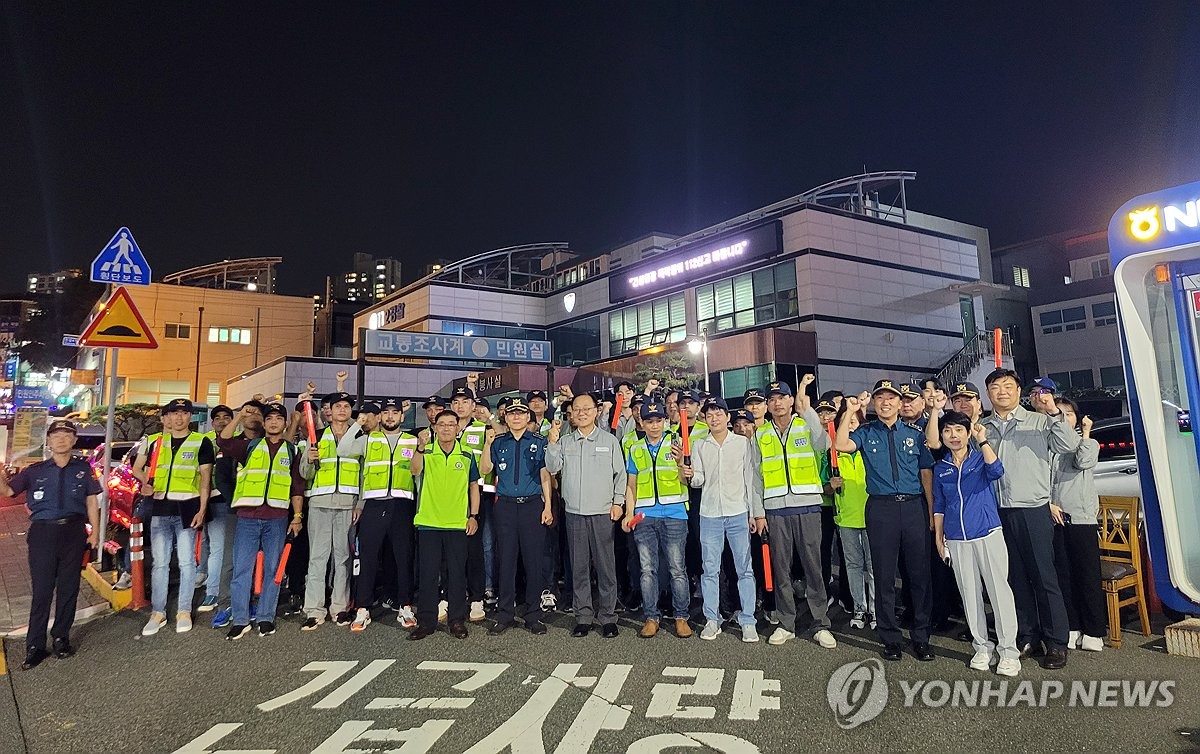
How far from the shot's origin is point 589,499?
6105 mm

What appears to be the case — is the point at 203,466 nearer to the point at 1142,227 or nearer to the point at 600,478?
the point at 600,478

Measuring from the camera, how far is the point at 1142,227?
410 centimetres

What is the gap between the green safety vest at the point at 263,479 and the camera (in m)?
6.23

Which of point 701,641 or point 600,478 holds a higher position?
point 600,478

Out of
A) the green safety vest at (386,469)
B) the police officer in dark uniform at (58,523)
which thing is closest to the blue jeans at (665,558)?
the green safety vest at (386,469)

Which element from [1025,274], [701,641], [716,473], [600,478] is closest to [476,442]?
[600,478]

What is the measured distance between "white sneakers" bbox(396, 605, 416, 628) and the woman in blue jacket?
4.50m

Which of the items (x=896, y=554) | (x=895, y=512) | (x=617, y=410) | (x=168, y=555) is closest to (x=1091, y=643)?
(x=896, y=554)

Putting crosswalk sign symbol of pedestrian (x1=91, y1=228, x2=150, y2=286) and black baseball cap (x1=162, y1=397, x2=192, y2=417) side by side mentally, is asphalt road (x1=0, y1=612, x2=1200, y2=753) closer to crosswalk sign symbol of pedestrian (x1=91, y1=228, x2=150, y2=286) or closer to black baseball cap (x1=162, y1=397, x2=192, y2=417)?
black baseball cap (x1=162, y1=397, x2=192, y2=417)

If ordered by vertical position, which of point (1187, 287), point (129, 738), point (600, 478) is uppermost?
point (1187, 287)

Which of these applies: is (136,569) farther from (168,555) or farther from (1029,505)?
(1029,505)

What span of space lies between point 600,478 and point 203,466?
378cm

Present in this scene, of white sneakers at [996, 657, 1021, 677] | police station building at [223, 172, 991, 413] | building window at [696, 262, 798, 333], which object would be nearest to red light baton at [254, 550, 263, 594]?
white sneakers at [996, 657, 1021, 677]

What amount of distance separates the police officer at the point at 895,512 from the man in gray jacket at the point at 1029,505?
1.83ft
